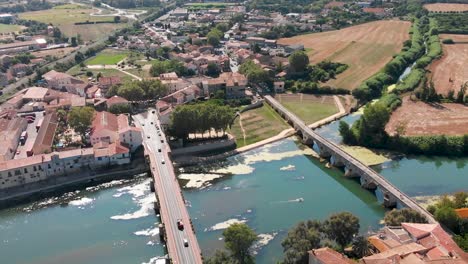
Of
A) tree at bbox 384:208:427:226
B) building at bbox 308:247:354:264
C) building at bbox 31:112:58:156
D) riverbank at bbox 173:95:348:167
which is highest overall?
building at bbox 308:247:354:264

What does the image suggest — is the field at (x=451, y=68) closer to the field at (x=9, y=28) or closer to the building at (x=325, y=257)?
the building at (x=325, y=257)

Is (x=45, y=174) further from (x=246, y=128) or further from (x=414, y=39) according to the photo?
(x=414, y=39)

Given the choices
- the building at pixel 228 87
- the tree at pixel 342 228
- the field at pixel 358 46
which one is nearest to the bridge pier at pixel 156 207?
the tree at pixel 342 228

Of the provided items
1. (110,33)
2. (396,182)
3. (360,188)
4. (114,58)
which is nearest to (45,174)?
(360,188)

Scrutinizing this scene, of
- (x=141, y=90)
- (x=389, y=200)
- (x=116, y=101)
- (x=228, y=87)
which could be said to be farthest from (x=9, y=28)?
(x=389, y=200)

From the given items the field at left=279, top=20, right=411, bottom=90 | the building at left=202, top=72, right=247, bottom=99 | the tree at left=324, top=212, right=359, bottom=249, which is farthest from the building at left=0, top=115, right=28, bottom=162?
the field at left=279, top=20, right=411, bottom=90

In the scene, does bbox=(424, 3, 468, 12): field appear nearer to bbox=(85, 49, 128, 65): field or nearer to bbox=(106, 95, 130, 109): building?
bbox=(85, 49, 128, 65): field

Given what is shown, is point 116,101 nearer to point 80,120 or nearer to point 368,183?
point 80,120
